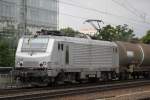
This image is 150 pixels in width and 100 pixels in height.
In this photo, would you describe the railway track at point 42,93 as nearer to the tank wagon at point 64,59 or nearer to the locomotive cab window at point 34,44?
the tank wagon at point 64,59

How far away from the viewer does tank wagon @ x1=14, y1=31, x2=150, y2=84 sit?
88.0 feet

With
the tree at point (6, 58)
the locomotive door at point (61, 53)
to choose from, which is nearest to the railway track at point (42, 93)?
the locomotive door at point (61, 53)

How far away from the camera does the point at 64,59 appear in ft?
92.3

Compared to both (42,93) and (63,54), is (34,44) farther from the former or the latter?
(42,93)

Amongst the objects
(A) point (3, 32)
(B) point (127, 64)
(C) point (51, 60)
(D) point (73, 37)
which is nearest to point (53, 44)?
(C) point (51, 60)

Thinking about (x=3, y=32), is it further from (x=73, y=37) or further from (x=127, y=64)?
(x=73, y=37)

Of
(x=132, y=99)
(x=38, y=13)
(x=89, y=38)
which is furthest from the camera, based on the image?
(x=38, y=13)

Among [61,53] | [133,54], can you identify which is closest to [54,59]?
[61,53]

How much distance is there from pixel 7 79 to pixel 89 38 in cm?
601

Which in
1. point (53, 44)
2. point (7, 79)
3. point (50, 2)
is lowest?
point (7, 79)

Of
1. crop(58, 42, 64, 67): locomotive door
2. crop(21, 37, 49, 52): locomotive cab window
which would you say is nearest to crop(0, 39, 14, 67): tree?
crop(21, 37, 49, 52): locomotive cab window

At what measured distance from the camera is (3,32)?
65.4 m

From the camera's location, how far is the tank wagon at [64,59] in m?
26.8

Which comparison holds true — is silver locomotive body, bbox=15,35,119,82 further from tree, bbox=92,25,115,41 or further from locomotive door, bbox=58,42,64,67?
tree, bbox=92,25,115,41
